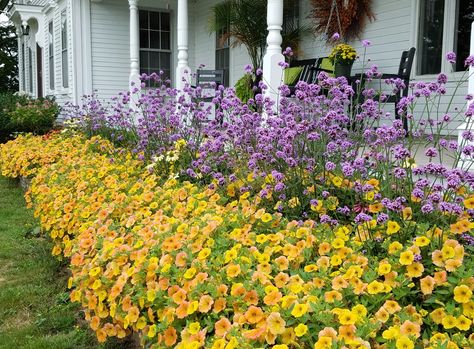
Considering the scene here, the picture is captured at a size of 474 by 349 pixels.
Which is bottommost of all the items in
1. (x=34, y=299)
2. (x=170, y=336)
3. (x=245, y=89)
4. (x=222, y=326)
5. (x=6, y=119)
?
(x=34, y=299)

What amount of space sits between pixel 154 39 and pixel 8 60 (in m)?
16.1

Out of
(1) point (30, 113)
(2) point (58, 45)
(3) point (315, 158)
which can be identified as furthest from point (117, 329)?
(2) point (58, 45)

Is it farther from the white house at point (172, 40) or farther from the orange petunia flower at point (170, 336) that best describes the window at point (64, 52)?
the orange petunia flower at point (170, 336)

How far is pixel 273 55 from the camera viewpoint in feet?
16.5

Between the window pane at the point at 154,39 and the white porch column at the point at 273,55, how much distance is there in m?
6.73

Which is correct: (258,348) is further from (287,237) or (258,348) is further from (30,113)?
(30,113)

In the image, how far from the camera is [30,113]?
10523 millimetres

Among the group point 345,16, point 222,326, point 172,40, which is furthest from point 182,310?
point 172,40

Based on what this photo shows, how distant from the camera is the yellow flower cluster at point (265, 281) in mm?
1589

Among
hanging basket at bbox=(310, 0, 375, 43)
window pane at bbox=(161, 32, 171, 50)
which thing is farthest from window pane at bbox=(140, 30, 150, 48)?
hanging basket at bbox=(310, 0, 375, 43)

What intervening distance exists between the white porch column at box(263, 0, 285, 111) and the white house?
0.01 metres

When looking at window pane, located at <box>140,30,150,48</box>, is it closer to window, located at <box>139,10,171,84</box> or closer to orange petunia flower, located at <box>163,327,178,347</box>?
window, located at <box>139,10,171,84</box>

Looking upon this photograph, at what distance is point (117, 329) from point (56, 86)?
11.9 meters

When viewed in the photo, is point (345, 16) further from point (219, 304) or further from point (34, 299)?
point (219, 304)
